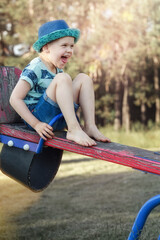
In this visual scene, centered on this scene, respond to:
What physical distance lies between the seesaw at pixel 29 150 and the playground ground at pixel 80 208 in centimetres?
107

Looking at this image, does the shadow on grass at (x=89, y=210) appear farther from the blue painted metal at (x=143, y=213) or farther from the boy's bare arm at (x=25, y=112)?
the boy's bare arm at (x=25, y=112)

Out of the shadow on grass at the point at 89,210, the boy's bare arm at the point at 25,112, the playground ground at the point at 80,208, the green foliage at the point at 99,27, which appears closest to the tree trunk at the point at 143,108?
the green foliage at the point at 99,27

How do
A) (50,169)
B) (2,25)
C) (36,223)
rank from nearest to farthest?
(50,169)
(36,223)
(2,25)

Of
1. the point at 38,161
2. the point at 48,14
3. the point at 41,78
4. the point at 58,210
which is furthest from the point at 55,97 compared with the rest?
the point at 48,14

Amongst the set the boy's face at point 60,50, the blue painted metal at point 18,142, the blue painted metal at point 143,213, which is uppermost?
the boy's face at point 60,50

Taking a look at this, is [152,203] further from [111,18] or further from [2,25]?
[2,25]

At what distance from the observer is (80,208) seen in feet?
16.2

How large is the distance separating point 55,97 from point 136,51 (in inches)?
516

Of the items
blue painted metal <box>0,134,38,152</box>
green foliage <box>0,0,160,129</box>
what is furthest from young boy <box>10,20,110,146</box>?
green foliage <box>0,0,160,129</box>

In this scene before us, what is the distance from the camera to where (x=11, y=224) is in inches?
172

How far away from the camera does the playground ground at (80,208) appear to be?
3.88m

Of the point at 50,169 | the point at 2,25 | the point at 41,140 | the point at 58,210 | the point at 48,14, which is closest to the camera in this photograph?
the point at 41,140

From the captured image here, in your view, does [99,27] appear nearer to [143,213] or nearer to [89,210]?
[89,210]

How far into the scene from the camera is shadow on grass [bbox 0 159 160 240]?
152 inches
